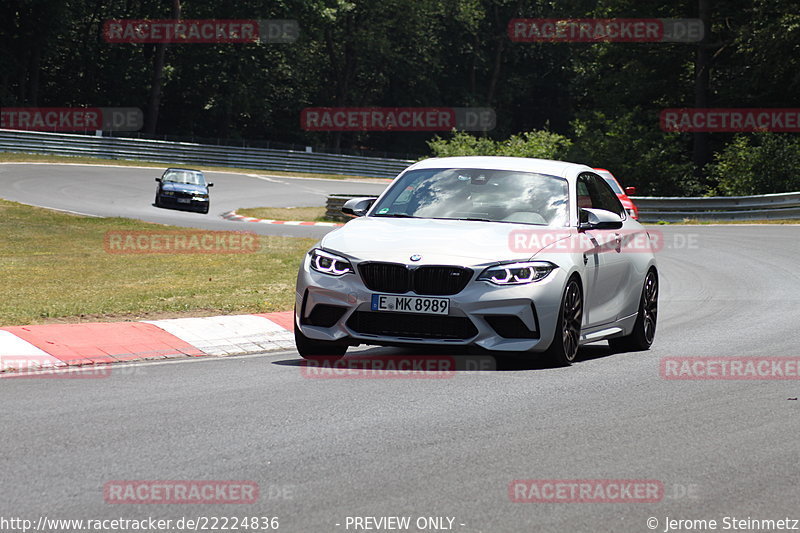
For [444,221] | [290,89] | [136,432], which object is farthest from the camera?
[290,89]

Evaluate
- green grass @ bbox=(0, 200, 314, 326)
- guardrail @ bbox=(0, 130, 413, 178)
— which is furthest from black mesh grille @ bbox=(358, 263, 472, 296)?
guardrail @ bbox=(0, 130, 413, 178)

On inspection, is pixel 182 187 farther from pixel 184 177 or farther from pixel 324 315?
pixel 324 315

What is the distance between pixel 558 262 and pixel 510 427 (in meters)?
2.52

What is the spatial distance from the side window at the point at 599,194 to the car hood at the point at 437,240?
3.84 ft

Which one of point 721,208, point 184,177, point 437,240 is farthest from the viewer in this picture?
point 184,177

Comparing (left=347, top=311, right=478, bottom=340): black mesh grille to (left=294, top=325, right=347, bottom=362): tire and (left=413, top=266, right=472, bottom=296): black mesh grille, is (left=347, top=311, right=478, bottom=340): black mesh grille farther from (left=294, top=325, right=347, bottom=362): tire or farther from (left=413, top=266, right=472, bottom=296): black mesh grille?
(left=294, top=325, right=347, bottom=362): tire

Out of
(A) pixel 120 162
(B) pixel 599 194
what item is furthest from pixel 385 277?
(A) pixel 120 162

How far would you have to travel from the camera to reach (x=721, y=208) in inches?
1533

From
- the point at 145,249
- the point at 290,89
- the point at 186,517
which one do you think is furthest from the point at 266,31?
the point at 186,517

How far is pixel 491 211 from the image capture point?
1040 cm

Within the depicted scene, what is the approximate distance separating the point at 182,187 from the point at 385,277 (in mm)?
32491

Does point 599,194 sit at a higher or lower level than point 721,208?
higher

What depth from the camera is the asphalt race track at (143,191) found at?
35.6m

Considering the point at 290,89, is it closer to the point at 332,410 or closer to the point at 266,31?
the point at 266,31
